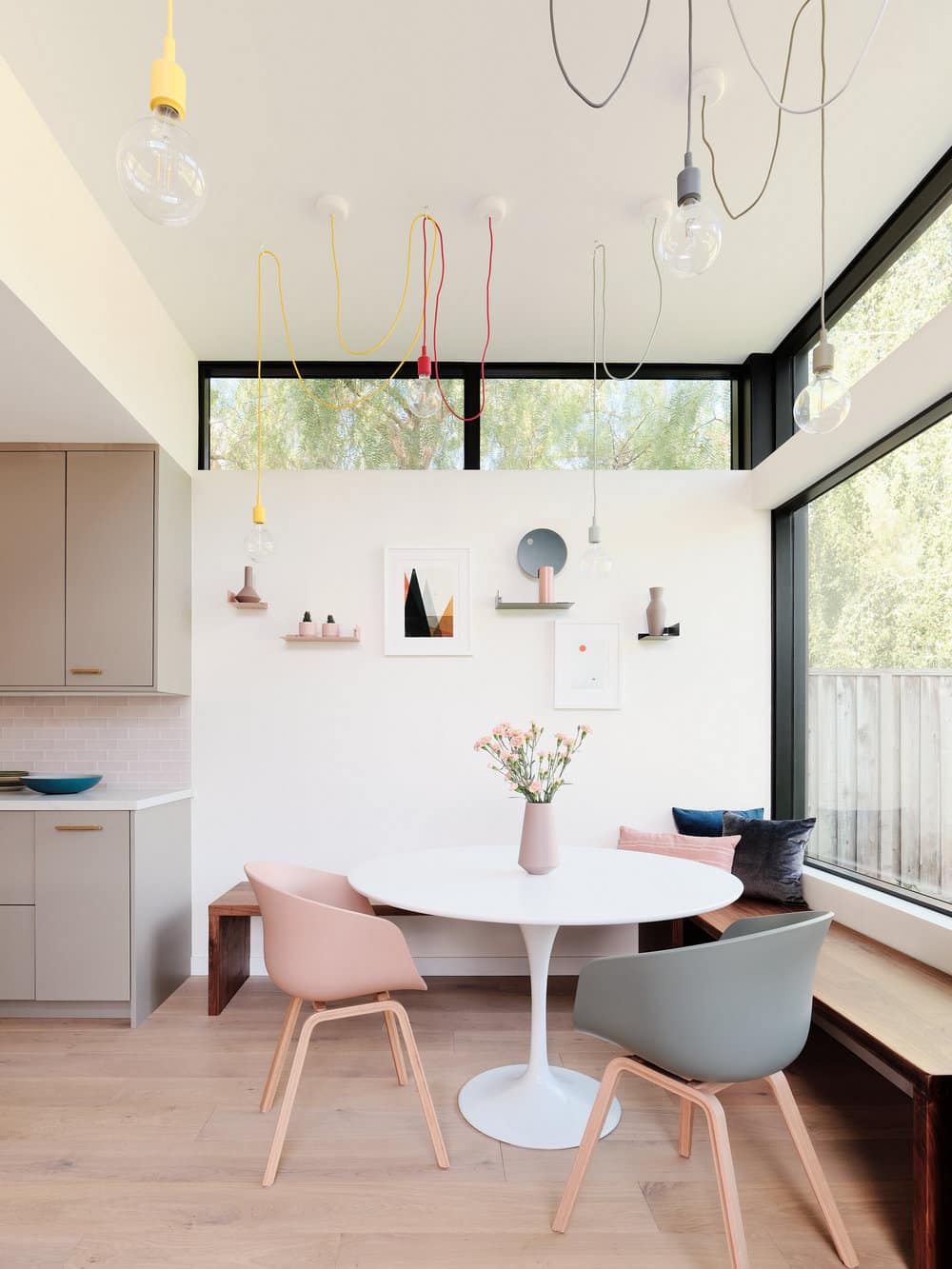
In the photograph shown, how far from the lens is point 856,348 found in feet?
10.3

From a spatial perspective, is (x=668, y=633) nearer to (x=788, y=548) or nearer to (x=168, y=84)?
(x=788, y=548)

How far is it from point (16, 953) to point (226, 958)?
82cm

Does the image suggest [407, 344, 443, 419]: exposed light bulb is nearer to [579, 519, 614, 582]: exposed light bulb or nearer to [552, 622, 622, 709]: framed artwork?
[579, 519, 614, 582]: exposed light bulb

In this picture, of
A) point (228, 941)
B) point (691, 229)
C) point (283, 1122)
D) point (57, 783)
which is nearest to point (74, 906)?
point (57, 783)

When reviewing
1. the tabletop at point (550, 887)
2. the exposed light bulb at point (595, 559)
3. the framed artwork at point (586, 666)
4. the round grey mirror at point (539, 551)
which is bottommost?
the tabletop at point (550, 887)

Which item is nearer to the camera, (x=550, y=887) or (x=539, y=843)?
(x=550, y=887)

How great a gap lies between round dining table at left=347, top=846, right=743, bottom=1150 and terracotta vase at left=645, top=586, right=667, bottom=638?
1.20 metres

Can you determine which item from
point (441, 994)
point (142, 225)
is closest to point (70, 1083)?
point (441, 994)

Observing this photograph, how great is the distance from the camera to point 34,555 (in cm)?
350

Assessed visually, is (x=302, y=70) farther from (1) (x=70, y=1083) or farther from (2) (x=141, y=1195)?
(1) (x=70, y=1083)

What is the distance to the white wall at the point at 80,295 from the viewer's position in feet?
7.38

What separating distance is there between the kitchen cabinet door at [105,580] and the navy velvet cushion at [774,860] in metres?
2.63

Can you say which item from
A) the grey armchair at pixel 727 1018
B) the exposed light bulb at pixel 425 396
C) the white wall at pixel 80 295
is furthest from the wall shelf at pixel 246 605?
the grey armchair at pixel 727 1018

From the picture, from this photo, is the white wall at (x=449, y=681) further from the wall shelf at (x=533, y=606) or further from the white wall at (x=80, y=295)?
the white wall at (x=80, y=295)
